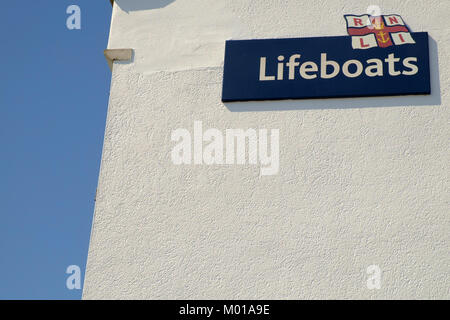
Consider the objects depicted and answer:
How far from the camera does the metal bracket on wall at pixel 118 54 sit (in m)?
8.30

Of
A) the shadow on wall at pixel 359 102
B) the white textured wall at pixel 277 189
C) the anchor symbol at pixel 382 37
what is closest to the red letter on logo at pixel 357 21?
the white textured wall at pixel 277 189

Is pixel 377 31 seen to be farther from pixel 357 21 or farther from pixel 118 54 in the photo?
pixel 118 54

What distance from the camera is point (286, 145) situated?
7512mm

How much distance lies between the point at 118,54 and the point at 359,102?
2.79 metres

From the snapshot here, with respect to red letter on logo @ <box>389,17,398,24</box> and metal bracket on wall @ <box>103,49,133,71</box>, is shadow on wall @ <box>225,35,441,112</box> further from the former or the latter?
metal bracket on wall @ <box>103,49,133,71</box>

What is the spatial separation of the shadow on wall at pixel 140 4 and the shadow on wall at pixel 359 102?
5.35 ft

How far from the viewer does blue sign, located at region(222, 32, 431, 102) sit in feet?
25.0

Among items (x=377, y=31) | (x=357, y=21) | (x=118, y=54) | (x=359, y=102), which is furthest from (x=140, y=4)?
(x=359, y=102)

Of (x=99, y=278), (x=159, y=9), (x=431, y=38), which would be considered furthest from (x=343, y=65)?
(x=99, y=278)

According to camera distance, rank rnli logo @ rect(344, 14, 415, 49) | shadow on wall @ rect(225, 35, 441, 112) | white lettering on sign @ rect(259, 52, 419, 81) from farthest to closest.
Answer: rnli logo @ rect(344, 14, 415, 49)
white lettering on sign @ rect(259, 52, 419, 81)
shadow on wall @ rect(225, 35, 441, 112)

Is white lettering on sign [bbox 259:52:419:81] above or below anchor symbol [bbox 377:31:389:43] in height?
below

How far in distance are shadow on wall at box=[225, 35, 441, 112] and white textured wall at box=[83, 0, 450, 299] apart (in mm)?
12

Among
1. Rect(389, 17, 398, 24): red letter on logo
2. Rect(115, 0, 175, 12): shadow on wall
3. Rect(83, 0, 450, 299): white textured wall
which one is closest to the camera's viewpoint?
Rect(83, 0, 450, 299): white textured wall

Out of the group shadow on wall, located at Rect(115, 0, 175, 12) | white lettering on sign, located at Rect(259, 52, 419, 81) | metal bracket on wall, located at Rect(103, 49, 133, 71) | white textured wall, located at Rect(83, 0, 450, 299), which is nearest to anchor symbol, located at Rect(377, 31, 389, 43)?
white lettering on sign, located at Rect(259, 52, 419, 81)
